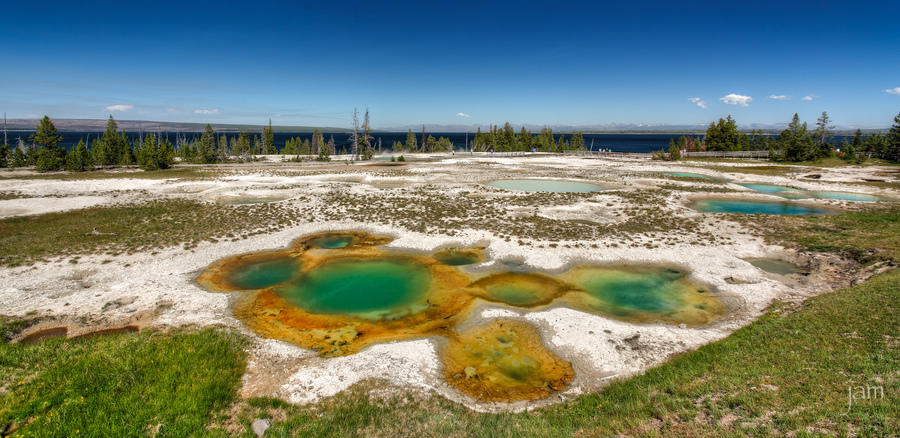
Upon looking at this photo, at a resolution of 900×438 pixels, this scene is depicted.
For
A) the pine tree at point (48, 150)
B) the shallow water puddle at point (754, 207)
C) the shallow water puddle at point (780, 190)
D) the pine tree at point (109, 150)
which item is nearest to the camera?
the shallow water puddle at point (754, 207)

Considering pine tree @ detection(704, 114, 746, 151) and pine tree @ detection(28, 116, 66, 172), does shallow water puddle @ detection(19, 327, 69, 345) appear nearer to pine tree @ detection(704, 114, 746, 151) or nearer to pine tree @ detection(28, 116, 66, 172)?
pine tree @ detection(28, 116, 66, 172)

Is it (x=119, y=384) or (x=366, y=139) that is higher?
(x=366, y=139)

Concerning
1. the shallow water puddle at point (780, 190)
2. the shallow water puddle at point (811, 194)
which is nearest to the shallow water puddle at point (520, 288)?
the shallow water puddle at point (811, 194)

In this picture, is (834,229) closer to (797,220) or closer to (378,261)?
(797,220)

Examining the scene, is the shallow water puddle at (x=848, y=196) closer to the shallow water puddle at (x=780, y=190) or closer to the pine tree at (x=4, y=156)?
the shallow water puddle at (x=780, y=190)

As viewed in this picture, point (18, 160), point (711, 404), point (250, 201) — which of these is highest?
point (18, 160)

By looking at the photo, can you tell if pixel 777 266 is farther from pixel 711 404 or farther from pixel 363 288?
pixel 363 288

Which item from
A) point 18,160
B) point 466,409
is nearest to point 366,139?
point 18,160
